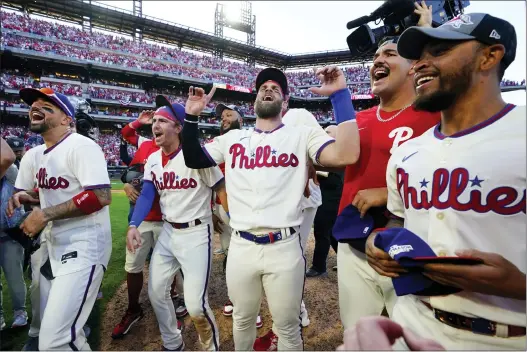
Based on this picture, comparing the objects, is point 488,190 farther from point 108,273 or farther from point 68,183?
point 108,273

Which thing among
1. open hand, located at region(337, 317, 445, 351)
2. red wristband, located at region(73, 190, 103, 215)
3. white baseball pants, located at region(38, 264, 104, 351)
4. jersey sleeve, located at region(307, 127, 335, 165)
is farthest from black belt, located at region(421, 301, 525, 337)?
red wristband, located at region(73, 190, 103, 215)

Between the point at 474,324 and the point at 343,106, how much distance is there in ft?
4.87

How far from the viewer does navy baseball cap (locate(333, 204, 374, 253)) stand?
1847 mm

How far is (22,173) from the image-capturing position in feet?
9.62

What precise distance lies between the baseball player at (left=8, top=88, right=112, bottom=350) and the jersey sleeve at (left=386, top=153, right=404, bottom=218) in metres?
2.28

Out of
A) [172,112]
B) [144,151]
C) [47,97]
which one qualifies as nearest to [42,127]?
[47,97]

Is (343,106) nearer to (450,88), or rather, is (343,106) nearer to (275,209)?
(450,88)

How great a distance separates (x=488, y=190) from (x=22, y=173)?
3.78 m

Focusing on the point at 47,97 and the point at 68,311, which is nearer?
the point at 68,311

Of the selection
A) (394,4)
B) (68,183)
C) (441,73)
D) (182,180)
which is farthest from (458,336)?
(68,183)

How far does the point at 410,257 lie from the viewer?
117 cm

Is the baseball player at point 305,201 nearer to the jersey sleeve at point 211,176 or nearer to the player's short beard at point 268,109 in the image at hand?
the player's short beard at point 268,109

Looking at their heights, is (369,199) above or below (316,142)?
below

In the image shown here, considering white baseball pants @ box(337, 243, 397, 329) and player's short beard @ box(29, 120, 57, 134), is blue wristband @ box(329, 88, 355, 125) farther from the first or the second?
player's short beard @ box(29, 120, 57, 134)
